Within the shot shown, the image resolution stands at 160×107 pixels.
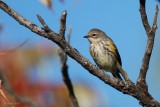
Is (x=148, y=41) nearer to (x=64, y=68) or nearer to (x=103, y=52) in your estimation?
(x=64, y=68)

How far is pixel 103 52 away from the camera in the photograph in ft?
22.9

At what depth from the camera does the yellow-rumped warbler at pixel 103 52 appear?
677cm

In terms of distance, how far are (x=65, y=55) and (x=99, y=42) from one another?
165 inches

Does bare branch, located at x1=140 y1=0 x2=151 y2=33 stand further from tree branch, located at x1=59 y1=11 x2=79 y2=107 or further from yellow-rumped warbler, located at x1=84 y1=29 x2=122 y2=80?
yellow-rumped warbler, located at x1=84 y1=29 x2=122 y2=80

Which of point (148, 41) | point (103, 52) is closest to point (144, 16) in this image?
point (148, 41)

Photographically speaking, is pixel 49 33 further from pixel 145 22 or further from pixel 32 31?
pixel 145 22

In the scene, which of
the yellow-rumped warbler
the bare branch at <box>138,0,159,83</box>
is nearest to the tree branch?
the bare branch at <box>138,0,159,83</box>

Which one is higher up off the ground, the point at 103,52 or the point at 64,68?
the point at 103,52

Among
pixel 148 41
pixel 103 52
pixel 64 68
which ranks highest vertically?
pixel 103 52

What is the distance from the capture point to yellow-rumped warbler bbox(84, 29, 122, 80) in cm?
677

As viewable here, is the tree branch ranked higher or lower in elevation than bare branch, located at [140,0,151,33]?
lower

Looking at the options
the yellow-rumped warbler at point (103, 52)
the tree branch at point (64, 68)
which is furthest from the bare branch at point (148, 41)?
the yellow-rumped warbler at point (103, 52)

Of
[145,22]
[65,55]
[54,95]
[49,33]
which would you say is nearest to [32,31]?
[49,33]

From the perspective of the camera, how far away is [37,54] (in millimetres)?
8133
